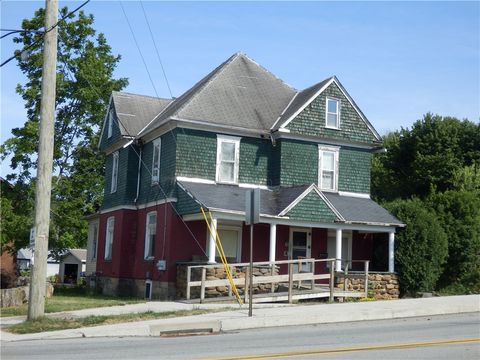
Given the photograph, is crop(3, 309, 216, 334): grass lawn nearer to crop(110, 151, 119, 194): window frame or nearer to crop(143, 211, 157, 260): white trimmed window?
crop(143, 211, 157, 260): white trimmed window

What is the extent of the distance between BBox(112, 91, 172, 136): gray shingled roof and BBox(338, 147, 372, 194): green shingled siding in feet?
29.1

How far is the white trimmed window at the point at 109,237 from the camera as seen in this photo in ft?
105

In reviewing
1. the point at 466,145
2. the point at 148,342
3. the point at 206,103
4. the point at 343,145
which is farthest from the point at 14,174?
the point at 148,342

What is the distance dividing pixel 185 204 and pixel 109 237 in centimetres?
840

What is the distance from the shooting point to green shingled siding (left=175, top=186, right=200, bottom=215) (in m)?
24.7

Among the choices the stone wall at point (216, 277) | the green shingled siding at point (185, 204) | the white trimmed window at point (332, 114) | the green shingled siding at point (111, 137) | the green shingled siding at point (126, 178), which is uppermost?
the white trimmed window at point (332, 114)

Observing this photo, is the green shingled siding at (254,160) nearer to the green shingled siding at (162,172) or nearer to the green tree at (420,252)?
the green shingled siding at (162,172)

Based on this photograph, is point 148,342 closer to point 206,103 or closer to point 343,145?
point 206,103

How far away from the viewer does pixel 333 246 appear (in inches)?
1123

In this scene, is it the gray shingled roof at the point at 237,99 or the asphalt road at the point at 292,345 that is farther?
the gray shingled roof at the point at 237,99

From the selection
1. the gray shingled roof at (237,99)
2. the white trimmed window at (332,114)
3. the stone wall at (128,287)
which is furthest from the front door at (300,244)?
the stone wall at (128,287)

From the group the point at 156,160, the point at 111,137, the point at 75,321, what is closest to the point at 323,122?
the point at 156,160

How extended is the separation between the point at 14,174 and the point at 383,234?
22.9 metres

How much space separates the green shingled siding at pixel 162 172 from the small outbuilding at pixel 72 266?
29.2 m
